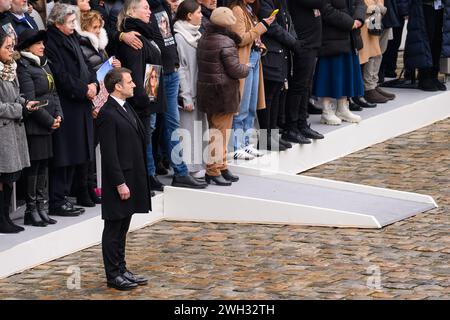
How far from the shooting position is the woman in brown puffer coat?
13180 mm

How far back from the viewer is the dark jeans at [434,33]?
1785 centimetres

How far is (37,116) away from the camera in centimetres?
1184

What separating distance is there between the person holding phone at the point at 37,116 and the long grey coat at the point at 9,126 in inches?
9.6

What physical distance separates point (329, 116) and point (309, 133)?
0.79m

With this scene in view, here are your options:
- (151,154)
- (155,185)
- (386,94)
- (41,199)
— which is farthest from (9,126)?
(386,94)

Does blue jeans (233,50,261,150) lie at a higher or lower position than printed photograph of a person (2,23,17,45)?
lower

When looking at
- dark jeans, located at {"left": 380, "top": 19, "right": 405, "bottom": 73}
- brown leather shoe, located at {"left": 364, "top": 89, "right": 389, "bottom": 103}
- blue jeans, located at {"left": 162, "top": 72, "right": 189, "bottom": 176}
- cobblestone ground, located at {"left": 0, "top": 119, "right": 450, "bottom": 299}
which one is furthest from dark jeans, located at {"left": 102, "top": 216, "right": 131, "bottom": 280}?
dark jeans, located at {"left": 380, "top": 19, "right": 405, "bottom": 73}

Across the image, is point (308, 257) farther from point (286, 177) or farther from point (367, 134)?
point (367, 134)

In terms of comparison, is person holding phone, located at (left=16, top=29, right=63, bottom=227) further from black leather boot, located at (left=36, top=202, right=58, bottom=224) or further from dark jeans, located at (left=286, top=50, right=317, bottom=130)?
dark jeans, located at (left=286, top=50, right=317, bottom=130)

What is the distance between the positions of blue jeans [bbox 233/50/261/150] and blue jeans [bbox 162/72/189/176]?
910 millimetres

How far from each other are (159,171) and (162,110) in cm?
98

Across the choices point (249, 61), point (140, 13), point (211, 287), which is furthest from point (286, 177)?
point (211, 287)

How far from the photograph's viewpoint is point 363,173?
587 inches

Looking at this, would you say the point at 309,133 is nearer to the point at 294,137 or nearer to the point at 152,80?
the point at 294,137
